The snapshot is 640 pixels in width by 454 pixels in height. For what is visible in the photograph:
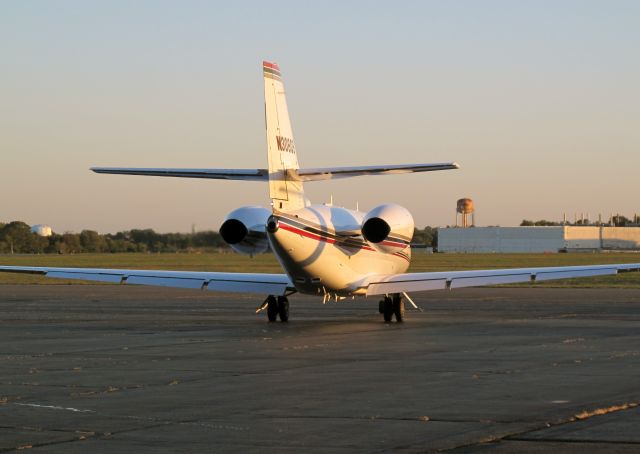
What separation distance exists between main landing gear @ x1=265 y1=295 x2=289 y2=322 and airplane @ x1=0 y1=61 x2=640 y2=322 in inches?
1.1

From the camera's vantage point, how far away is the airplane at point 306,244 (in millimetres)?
28812

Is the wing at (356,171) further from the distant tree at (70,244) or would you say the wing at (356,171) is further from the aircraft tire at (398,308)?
the distant tree at (70,244)

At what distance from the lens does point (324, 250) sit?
102 feet

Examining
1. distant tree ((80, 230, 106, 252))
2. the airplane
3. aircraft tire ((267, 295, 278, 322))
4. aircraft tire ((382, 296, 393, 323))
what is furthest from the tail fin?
distant tree ((80, 230, 106, 252))

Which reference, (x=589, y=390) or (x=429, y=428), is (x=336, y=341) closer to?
A: (x=589, y=390)

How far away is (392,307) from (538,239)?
14420 centimetres

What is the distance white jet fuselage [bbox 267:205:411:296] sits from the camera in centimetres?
2902

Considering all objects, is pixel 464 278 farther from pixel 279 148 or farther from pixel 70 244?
pixel 70 244

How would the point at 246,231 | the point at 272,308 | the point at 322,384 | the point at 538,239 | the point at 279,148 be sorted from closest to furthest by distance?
the point at 322,384 < the point at 279,148 < the point at 246,231 < the point at 272,308 < the point at 538,239

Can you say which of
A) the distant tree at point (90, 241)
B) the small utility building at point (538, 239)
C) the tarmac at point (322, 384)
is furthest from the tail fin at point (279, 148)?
the small utility building at point (538, 239)

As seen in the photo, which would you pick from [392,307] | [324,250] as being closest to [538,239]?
[392,307]

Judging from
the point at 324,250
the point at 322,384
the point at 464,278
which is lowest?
the point at 322,384

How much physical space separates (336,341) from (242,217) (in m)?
6.95

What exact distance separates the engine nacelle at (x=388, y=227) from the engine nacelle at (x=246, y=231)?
295cm
